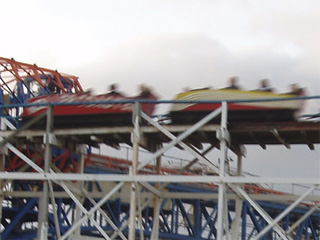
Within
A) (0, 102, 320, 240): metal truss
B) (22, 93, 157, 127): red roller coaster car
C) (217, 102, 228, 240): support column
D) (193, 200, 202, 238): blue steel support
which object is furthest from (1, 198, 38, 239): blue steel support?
(217, 102, 228, 240): support column

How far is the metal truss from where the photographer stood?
26.7 metres

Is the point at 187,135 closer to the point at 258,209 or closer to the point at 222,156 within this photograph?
the point at 222,156

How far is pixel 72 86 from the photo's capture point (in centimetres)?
4216

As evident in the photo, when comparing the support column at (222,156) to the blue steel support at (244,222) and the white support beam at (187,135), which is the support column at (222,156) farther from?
the blue steel support at (244,222)

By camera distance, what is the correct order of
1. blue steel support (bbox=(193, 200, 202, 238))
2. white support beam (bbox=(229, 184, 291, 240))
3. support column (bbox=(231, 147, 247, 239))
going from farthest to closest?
blue steel support (bbox=(193, 200, 202, 238)) → support column (bbox=(231, 147, 247, 239)) → white support beam (bbox=(229, 184, 291, 240))

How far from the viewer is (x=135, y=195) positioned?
27.4m

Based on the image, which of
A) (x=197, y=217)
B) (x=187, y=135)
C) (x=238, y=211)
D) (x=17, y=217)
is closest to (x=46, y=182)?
(x=187, y=135)

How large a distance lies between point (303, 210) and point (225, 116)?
3048cm

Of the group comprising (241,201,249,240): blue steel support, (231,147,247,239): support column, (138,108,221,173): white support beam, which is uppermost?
(138,108,221,173): white support beam

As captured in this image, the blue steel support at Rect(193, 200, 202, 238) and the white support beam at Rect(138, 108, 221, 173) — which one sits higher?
the white support beam at Rect(138, 108, 221, 173)

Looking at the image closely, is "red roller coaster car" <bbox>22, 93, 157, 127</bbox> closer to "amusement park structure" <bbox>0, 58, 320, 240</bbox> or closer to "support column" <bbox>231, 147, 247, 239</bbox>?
"amusement park structure" <bbox>0, 58, 320, 240</bbox>

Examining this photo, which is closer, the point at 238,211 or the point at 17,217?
the point at 238,211

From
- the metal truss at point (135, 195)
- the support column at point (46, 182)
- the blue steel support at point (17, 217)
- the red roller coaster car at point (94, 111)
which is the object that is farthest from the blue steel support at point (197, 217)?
the support column at point (46, 182)

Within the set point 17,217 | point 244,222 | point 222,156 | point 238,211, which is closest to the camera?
point 222,156
